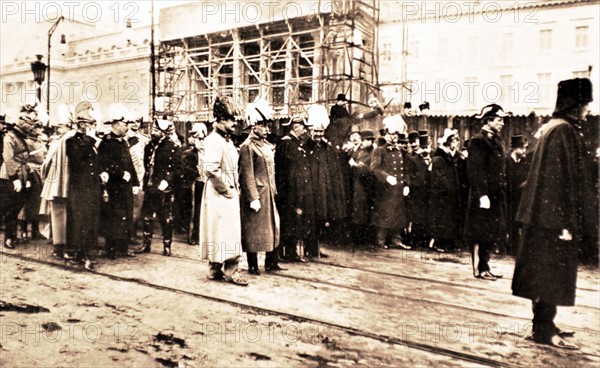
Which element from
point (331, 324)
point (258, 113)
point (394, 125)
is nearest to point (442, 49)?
point (394, 125)

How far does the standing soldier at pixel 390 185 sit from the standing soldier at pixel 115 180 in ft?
14.0

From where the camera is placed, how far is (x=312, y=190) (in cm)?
802

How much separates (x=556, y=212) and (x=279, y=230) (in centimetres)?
382

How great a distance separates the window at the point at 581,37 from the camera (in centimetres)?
2162

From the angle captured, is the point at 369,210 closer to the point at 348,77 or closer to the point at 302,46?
the point at 348,77

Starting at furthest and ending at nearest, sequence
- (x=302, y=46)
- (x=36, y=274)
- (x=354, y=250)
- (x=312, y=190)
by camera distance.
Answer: (x=302, y=46)
(x=354, y=250)
(x=312, y=190)
(x=36, y=274)

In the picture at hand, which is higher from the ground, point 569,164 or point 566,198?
point 569,164

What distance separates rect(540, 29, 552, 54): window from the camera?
2214cm

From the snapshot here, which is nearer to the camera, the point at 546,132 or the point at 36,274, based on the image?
the point at 546,132

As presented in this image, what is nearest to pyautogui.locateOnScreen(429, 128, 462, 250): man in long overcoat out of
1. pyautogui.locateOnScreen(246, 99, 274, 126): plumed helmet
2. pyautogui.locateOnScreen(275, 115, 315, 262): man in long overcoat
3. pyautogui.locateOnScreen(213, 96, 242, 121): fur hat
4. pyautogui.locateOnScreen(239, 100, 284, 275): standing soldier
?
pyautogui.locateOnScreen(275, 115, 315, 262): man in long overcoat

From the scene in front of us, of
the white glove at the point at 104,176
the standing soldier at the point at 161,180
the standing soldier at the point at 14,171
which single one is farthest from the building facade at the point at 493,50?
the white glove at the point at 104,176

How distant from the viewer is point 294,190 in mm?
7797

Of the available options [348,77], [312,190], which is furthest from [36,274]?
[348,77]

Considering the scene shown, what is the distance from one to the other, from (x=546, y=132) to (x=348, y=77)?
1261cm
